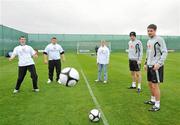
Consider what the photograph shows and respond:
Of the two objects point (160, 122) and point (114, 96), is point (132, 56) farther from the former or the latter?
point (160, 122)

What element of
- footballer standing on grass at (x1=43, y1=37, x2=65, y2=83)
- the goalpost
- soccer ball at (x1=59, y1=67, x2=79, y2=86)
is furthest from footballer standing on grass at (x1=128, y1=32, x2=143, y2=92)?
the goalpost

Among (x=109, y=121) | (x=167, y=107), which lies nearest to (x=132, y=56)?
(x=167, y=107)

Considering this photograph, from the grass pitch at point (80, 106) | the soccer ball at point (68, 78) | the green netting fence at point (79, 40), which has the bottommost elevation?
the grass pitch at point (80, 106)

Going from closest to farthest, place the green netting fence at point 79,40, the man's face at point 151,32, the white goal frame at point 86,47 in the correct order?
1. the man's face at point 151,32
2. the white goal frame at point 86,47
3. the green netting fence at point 79,40

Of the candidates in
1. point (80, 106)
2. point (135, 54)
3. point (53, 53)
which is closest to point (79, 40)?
point (53, 53)

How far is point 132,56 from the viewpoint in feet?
35.2

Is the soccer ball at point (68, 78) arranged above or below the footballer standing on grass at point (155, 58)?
below

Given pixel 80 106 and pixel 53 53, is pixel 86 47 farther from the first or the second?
pixel 80 106

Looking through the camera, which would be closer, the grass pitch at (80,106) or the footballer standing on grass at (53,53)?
the grass pitch at (80,106)

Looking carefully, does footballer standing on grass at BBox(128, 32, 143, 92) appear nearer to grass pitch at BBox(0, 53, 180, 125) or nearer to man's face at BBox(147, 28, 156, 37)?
grass pitch at BBox(0, 53, 180, 125)

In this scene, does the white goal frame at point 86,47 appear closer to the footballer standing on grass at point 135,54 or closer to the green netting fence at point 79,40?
the green netting fence at point 79,40

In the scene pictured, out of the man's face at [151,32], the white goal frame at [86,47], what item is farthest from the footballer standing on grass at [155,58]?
the white goal frame at [86,47]

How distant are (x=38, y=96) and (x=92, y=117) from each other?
12.4 ft

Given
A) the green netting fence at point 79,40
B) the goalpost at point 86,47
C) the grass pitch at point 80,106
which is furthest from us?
the green netting fence at point 79,40
